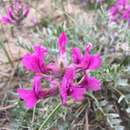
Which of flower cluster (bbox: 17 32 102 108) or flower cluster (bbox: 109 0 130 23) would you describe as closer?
flower cluster (bbox: 17 32 102 108)

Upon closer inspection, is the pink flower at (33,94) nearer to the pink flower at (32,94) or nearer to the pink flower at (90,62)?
the pink flower at (32,94)

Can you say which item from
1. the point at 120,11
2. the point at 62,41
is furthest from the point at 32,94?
the point at 120,11

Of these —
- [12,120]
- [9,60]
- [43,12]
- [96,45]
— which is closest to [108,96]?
[96,45]

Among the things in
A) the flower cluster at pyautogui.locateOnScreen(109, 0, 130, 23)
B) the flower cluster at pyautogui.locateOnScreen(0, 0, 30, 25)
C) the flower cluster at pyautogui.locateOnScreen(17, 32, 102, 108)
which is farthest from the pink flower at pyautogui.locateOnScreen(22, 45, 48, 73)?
the flower cluster at pyautogui.locateOnScreen(109, 0, 130, 23)

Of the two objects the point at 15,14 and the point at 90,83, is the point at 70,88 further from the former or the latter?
the point at 15,14

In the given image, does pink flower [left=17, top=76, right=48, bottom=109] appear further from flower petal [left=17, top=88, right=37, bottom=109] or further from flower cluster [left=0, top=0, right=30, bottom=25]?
flower cluster [left=0, top=0, right=30, bottom=25]
